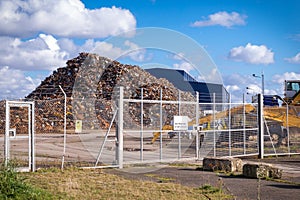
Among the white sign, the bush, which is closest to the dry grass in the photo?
the bush

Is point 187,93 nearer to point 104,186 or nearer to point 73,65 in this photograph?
point 73,65

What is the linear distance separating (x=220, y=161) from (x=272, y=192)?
4.46 m

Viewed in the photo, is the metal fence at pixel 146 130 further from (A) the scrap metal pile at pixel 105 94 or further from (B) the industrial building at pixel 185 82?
(B) the industrial building at pixel 185 82

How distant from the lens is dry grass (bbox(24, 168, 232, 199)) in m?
11.1

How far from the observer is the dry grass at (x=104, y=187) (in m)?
A: 11.1

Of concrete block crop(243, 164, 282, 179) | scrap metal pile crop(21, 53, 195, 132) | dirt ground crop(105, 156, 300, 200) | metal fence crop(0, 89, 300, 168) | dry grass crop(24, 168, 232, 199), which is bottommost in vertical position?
dirt ground crop(105, 156, 300, 200)

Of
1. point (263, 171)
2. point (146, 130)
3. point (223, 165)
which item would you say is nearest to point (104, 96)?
point (146, 130)

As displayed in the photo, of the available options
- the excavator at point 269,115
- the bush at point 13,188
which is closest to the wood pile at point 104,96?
the excavator at point 269,115

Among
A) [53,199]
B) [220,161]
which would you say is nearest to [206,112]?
[220,161]

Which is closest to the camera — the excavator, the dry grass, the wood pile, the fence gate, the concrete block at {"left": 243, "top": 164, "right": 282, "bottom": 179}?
the dry grass

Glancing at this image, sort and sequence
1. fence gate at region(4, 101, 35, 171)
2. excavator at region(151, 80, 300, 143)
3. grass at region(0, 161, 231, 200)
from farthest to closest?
excavator at region(151, 80, 300, 143)
fence gate at region(4, 101, 35, 171)
grass at region(0, 161, 231, 200)

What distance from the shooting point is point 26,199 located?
9.69 metres

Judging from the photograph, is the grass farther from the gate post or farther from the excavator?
the gate post

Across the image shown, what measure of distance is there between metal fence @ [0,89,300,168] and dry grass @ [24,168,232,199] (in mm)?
3047
